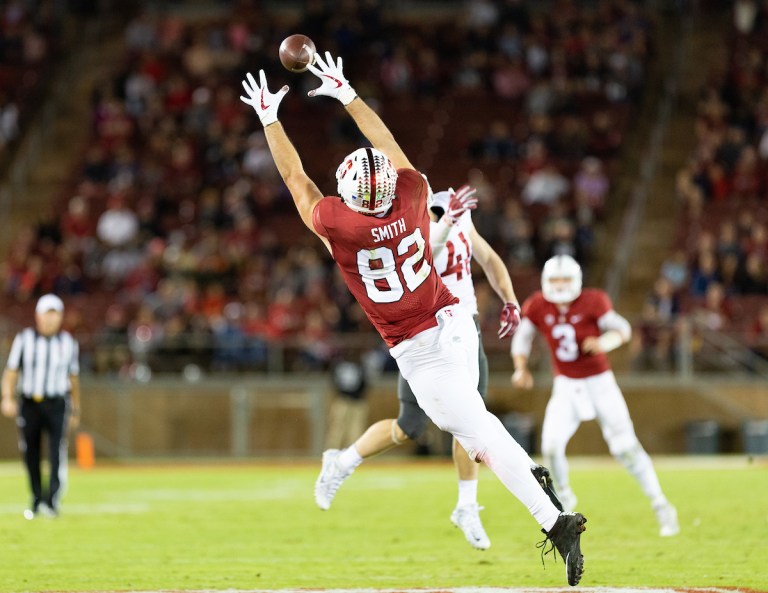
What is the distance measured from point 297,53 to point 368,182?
117 cm

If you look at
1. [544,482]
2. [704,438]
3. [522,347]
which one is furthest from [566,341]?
[704,438]

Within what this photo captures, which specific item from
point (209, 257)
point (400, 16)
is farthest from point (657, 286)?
point (400, 16)

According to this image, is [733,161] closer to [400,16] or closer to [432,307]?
[400,16]

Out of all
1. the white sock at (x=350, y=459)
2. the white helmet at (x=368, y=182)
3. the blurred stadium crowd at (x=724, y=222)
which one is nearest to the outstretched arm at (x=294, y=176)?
the white helmet at (x=368, y=182)

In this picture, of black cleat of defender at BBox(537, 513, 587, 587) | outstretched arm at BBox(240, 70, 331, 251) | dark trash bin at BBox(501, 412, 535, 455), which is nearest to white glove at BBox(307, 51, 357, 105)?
outstretched arm at BBox(240, 70, 331, 251)

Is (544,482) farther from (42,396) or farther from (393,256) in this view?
(42,396)

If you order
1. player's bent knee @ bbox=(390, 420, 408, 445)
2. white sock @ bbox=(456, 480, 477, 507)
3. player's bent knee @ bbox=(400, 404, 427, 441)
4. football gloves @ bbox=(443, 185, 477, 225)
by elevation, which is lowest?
white sock @ bbox=(456, 480, 477, 507)

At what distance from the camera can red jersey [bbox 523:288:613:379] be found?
10.8 m

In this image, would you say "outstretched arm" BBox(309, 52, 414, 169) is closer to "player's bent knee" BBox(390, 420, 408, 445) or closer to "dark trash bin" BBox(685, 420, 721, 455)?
"player's bent knee" BBox(390, 420, 408, 445)

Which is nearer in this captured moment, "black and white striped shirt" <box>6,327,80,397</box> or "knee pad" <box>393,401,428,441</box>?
"knee pad" <box>393,401,428,441</box>

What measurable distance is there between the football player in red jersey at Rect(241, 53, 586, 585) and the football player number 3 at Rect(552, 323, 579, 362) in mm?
3578

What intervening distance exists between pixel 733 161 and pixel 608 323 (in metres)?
11.9

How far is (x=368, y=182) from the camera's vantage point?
6.92m

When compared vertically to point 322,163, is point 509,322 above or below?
below
